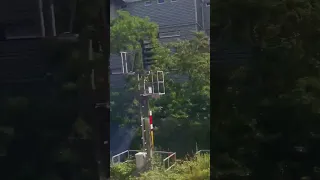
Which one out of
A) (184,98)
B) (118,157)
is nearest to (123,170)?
(118,157)

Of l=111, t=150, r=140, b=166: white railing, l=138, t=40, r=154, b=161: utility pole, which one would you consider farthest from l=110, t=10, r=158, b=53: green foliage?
l=111, t=150, r=140, b=166: white railing

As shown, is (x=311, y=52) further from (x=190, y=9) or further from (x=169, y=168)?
(x=169, y=168)

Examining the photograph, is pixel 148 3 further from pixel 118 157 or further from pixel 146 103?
pixel 118 157

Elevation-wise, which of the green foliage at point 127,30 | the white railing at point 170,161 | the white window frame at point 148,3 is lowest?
the white railing at point 170,161

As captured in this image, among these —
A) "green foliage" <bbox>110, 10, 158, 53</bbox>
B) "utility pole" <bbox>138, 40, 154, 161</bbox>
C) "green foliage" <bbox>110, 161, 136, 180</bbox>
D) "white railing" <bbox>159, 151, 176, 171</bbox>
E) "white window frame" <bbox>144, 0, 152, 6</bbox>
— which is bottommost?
"green foliage" <bbox>110, 161, 136, 180</bbox>

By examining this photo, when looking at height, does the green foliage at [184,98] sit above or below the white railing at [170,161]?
above

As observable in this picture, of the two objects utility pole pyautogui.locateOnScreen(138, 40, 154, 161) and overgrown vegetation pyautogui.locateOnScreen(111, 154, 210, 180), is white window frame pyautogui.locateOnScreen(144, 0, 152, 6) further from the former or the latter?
overgrown vegetation pyautogui.locateOnScreen(111, 154, 210, 180)

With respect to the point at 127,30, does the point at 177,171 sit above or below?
below

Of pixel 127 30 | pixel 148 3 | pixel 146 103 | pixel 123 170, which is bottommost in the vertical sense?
pixel 123 170

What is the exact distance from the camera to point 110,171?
1450mm

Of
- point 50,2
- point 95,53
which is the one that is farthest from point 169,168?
point 50,2

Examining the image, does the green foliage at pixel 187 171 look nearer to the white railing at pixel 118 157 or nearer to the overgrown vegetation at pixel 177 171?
the overgrown vegetation at pixel 177 171

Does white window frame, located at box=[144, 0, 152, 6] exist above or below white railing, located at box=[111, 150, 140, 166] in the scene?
above

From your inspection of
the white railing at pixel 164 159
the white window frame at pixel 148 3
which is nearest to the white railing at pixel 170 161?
the white railing at pixel 164 159
